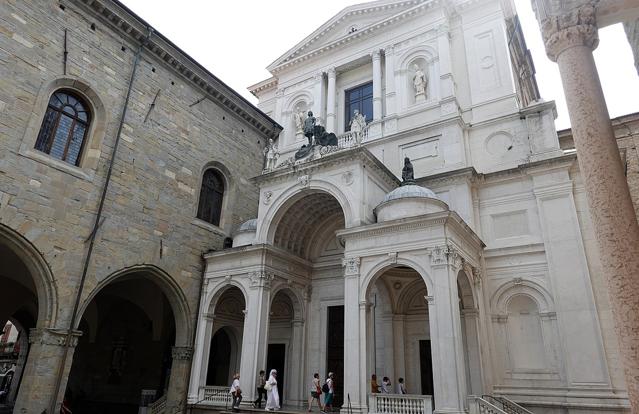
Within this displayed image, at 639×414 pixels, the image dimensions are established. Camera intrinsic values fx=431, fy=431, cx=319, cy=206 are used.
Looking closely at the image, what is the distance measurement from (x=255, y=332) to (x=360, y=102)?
11.3 metres

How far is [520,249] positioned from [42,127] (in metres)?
14.3

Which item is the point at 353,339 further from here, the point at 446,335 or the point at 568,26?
the point at 568,26

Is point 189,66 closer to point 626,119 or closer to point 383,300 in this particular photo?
point 383,300

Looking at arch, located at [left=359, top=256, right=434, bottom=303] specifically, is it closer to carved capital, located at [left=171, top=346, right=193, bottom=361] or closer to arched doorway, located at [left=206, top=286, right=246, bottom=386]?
arched doorway, located at [left=206, top=286, right=246, bottom=386]

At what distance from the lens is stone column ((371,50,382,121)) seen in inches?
706

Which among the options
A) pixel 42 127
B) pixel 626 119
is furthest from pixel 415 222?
pixel 42 127

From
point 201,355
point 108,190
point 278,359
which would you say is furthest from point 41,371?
point 278,359

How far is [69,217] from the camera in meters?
11.7

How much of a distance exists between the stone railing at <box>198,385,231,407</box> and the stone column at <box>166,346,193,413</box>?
725mm

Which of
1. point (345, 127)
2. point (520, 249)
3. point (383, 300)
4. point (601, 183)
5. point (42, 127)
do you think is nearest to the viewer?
point (601, 183)

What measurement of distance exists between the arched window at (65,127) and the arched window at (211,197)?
474 cm

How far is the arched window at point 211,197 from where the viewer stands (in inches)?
651

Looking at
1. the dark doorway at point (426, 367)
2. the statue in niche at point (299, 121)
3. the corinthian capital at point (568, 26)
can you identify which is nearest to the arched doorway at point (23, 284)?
the dark doorway at point (426, 367)

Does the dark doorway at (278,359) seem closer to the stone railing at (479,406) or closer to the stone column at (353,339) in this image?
the stone column at (353,339)
